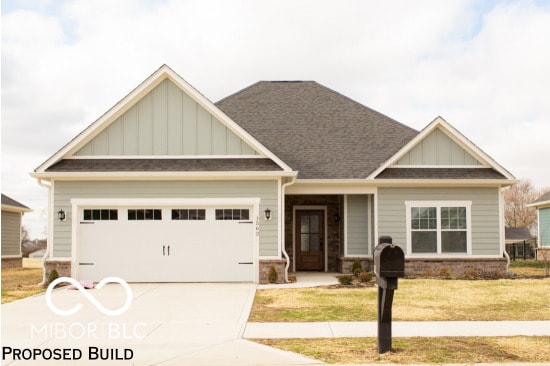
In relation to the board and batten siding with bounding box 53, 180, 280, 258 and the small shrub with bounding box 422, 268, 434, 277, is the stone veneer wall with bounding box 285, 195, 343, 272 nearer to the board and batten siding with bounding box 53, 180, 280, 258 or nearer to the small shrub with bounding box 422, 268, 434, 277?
the small shrub with bounding box 422, 268, 434, 277

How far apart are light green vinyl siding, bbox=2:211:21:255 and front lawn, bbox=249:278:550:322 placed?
1602cm

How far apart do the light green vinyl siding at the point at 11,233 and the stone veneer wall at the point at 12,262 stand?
A: 28 cm

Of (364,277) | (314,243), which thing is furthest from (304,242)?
(364,277)

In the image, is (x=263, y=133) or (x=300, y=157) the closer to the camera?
(x=300, y=157)

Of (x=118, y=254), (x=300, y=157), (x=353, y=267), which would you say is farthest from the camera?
(x=300, y=157)

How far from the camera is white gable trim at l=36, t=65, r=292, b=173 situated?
1741 centimetres

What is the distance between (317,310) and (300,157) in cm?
902

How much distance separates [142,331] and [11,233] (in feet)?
66.6

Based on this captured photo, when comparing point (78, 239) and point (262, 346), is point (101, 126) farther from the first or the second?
point (262, 346)

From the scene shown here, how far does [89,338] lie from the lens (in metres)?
9.03

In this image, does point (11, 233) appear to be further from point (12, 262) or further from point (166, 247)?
point (166, 247)

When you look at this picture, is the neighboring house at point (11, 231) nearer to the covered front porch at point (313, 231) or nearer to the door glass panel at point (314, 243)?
the covered front porch at point (313, 231)

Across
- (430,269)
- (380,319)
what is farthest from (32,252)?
(380,319)

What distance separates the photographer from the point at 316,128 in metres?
21.8
